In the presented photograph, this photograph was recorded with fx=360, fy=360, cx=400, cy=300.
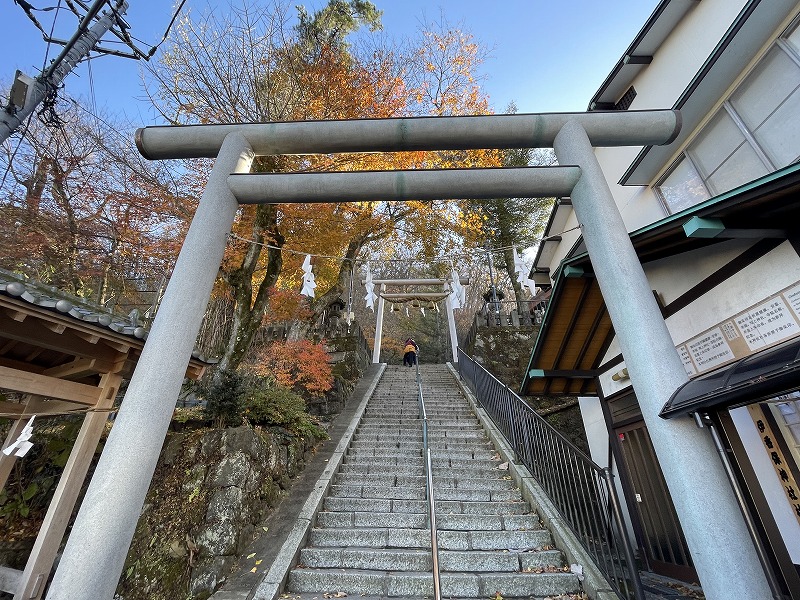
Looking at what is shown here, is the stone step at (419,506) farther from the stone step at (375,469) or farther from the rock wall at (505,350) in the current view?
the rock wall at (505,350)

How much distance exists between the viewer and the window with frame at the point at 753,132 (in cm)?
409

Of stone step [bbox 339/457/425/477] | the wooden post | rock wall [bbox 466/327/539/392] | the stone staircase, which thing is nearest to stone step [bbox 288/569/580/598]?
the stone staircase

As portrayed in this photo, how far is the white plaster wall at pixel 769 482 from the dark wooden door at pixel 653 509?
4.88ft

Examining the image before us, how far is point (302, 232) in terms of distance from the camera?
38.5 ft

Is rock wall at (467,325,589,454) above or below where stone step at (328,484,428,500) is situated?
above

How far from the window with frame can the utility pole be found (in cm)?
845

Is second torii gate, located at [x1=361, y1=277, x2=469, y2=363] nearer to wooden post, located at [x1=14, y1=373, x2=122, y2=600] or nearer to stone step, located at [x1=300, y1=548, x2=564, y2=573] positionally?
wooden post, located at [x1=14, y1=373, x2=122, y2=600]

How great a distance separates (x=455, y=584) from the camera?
13.0ft

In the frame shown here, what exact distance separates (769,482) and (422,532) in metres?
3.91

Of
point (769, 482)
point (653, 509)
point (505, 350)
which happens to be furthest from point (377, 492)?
point (505, 350)

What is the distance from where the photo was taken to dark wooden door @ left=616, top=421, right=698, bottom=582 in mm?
4973

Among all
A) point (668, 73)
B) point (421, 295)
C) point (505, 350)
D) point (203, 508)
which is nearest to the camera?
point (203, 508)

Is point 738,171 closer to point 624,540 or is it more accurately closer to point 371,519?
point 624,540

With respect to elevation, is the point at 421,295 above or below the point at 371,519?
above
